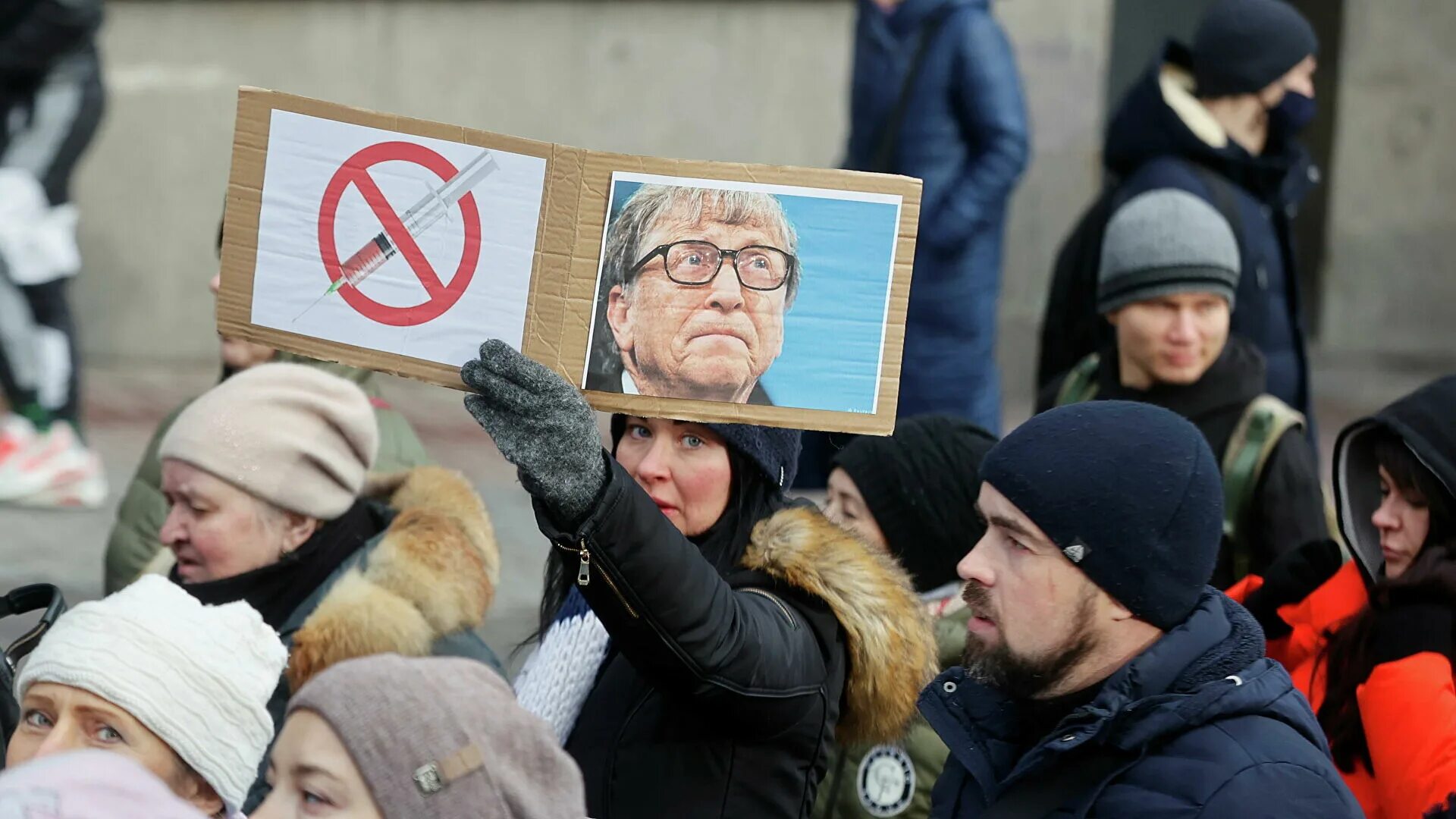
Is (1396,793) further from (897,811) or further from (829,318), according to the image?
(829,318)

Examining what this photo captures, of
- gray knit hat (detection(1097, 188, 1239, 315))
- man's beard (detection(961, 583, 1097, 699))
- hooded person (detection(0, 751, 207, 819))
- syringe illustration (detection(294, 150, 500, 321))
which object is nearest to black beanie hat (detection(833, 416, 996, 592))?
gray knit hat (detection(1097, 188, 1239, 315))

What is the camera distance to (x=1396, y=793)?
3039 millimetres

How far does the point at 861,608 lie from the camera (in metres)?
2.93

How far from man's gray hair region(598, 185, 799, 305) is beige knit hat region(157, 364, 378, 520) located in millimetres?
1191

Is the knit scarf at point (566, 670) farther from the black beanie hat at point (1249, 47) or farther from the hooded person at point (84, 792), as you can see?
the black beanie hat at point (1249, 47)

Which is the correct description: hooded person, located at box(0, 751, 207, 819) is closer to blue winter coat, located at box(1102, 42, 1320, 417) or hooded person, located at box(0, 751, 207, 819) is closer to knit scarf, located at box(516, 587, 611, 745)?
knit scarf, located at box(516, 587, 611, 745)

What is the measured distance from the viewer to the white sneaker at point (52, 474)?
24.1 feet

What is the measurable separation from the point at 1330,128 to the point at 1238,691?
30.0 ft

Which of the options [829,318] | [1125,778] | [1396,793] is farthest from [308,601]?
[1396,793]

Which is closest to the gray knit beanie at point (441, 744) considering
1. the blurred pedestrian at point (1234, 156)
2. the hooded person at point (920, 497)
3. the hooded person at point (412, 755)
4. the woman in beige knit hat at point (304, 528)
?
the hooded person at point (412, 755)

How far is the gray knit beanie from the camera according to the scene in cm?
228

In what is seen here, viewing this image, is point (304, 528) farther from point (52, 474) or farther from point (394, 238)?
point (52, 474)

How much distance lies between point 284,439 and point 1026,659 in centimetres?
165

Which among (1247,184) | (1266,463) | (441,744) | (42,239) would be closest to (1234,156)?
(1247,184)
